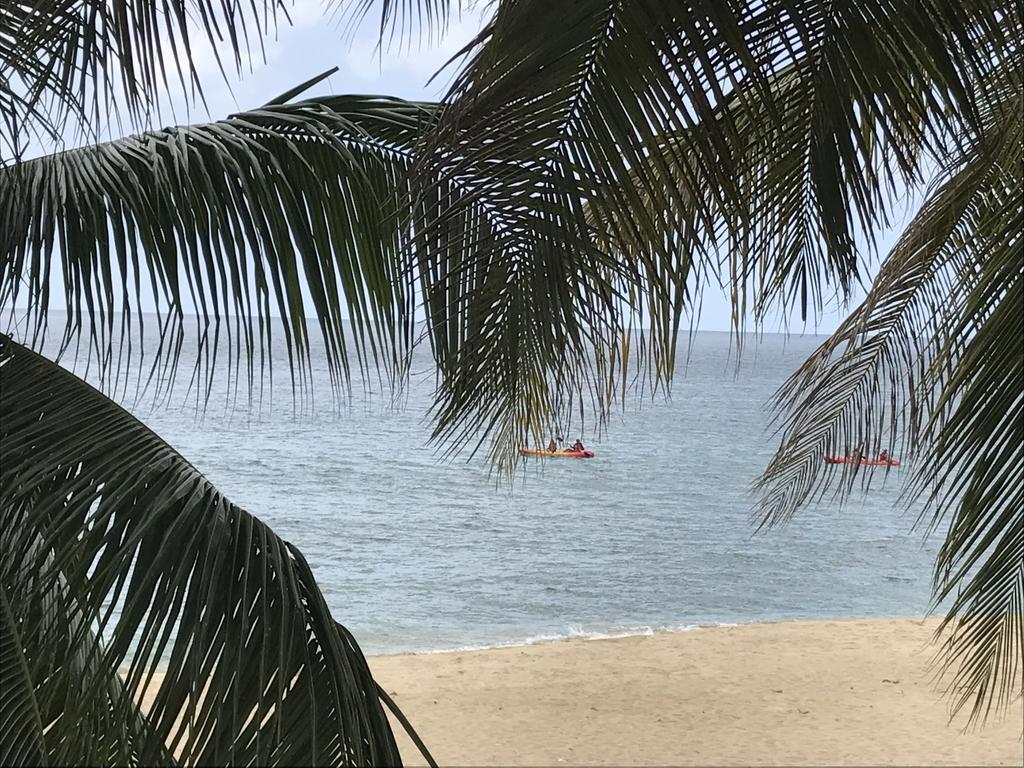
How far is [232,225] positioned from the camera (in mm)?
2078

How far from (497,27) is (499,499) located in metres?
26.2

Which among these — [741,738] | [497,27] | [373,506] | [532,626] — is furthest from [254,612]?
[373,506]

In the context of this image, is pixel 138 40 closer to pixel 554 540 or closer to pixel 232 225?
pixel 232 225

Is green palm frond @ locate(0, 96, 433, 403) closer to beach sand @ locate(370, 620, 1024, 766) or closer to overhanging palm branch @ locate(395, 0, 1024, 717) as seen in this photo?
overhanging palm branch @ locate(395, 0, 1024, 717)

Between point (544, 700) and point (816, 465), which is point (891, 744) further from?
point (816, 465)

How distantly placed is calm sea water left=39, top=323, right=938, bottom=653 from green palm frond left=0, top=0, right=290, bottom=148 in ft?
20.5

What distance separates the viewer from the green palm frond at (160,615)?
4.87ft

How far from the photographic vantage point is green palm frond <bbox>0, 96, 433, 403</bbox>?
198 centimetres

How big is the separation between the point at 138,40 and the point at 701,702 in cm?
749

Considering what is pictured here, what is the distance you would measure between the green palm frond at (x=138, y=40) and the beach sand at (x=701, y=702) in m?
5.90

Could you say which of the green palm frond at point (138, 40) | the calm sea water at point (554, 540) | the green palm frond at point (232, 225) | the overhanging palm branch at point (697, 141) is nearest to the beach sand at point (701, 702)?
the calm sea water at point (554, 540)

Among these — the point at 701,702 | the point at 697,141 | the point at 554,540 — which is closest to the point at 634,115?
the point at 697,141

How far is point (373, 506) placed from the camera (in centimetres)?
2511

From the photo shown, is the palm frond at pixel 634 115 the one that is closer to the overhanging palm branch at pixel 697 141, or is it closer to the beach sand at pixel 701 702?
the overhanging palm branch at pixel 697 141
